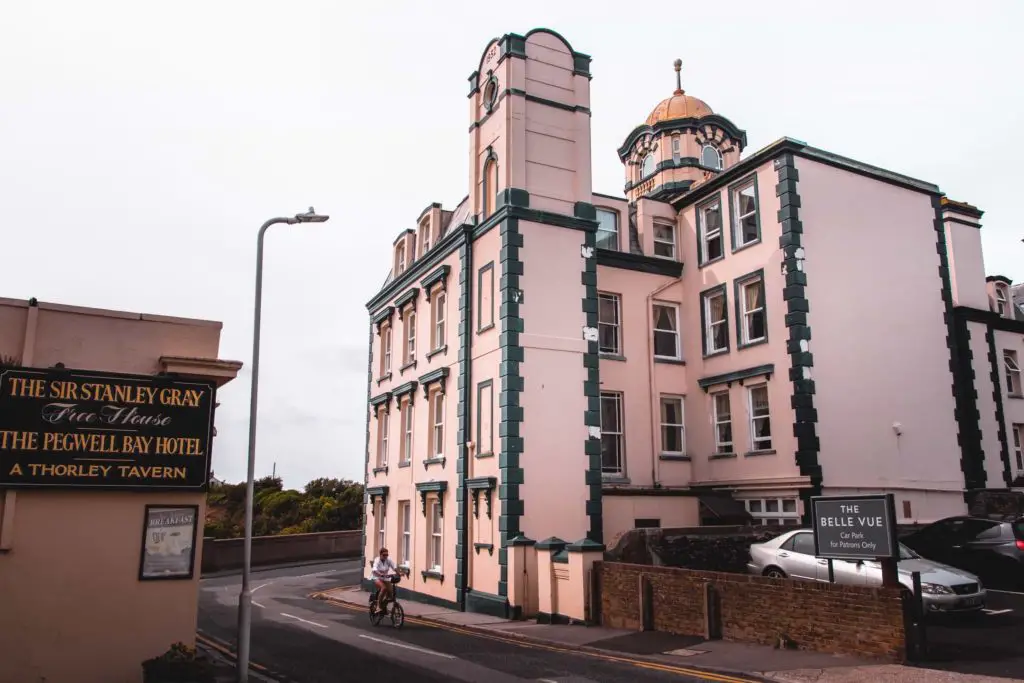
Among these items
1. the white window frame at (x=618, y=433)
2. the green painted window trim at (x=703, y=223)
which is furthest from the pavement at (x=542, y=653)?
the green painted window trim at (x=703, y=223)

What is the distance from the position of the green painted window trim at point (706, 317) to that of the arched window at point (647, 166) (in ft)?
34.9

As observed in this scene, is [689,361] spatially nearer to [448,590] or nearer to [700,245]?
→ [700,245]

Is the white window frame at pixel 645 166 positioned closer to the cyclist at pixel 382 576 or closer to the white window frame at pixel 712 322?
the white window frame at pixel 712 322

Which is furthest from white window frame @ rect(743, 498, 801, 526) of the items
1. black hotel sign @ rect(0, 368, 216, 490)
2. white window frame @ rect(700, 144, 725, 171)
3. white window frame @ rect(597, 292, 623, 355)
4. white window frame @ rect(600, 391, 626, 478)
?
white window frame @ rect(700, 144, 725, 171)

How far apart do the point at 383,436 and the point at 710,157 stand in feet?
57.9

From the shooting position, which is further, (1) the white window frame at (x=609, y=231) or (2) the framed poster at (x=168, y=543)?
(1) the white window frame at (x=609, y=231)

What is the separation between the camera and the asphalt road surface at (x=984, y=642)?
12.0 metres

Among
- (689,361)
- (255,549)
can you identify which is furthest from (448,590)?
(255,549)

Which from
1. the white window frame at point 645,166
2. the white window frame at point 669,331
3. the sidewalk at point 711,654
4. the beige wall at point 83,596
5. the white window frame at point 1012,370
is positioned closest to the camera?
the sidewalk at point 711,654

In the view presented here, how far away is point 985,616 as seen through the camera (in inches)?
624

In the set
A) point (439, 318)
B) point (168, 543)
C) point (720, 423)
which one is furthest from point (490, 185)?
point (168, 543)

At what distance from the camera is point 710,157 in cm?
3559

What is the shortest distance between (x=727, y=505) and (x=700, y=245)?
27.3 feet

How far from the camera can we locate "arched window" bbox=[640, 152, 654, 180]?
3597 centimetres
